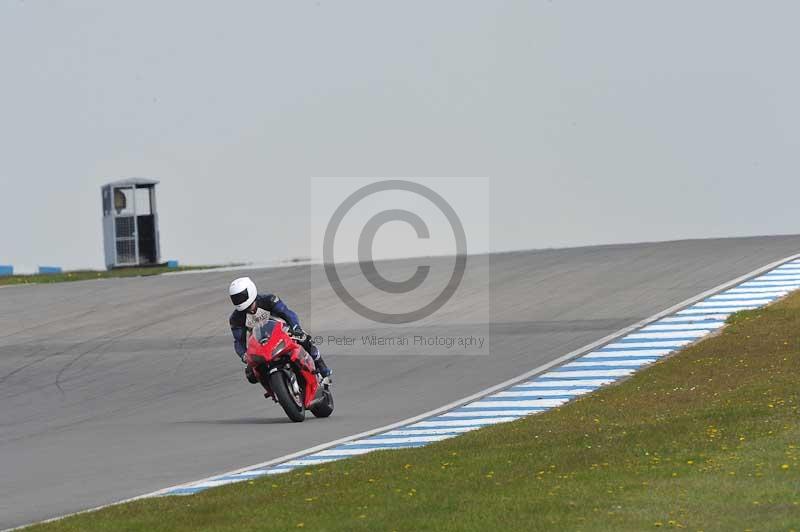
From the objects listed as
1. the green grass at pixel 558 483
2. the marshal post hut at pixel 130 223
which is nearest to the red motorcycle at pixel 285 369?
the green grass at pixel 558 483

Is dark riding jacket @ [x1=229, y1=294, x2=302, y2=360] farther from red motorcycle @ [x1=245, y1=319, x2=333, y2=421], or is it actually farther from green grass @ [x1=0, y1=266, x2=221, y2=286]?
green grass @ [x1=0, y1=266, x2=221, y2=286]

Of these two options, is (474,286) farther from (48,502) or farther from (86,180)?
(48,502)

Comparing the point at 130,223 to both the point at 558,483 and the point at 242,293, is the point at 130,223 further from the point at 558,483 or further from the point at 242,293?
the point at 558,483

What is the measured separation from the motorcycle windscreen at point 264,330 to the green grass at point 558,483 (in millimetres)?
2542

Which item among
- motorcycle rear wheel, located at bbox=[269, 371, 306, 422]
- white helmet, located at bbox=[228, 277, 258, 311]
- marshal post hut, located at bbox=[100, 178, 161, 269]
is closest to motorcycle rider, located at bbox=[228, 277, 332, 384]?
white helmet, located at bbox=[228, 277, 258, 311]

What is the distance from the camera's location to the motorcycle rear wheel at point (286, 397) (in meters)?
14.1

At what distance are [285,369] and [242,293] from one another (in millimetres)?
1057

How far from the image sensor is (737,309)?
21.6 meters

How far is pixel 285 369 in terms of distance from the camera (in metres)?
14.3

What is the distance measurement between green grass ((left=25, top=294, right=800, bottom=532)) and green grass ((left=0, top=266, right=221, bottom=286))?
19.9 m

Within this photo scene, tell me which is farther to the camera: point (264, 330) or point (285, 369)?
point (285, 369)

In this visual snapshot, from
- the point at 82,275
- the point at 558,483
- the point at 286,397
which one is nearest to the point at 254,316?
the point at 286,397

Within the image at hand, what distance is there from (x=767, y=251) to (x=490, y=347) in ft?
35.8

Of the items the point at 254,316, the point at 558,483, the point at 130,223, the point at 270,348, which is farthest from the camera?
the point at 130,223
